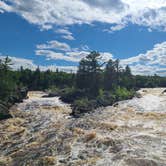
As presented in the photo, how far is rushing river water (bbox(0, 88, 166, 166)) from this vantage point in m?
25.1

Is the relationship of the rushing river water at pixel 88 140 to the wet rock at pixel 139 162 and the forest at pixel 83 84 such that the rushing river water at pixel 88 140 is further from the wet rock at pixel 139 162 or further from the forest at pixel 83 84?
the forest at pixel 83 84

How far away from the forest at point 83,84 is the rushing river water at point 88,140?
24.1 feet

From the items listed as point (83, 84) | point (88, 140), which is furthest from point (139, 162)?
point (83, 84)

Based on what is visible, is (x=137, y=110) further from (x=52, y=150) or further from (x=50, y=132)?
(x=52, y=150)

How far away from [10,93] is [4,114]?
21.2 m

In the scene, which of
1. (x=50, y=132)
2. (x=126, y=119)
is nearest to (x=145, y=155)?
(x=50, y=132)

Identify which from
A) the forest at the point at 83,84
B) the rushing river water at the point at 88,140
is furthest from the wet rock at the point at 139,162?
the forest at the point at 83,84

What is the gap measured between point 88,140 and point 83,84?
5612cm

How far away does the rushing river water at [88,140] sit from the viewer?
25.1 metres

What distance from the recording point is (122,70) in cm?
10231

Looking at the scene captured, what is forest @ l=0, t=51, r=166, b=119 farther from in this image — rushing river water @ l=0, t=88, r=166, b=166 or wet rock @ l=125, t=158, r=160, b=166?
wet rock @ l=125, t=158, r=160, b=166

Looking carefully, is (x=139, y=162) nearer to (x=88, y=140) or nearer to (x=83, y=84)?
(x=88, y=140)

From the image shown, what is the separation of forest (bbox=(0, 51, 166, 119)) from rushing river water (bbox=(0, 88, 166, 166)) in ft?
24.1

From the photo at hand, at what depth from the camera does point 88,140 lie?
3008 cm
